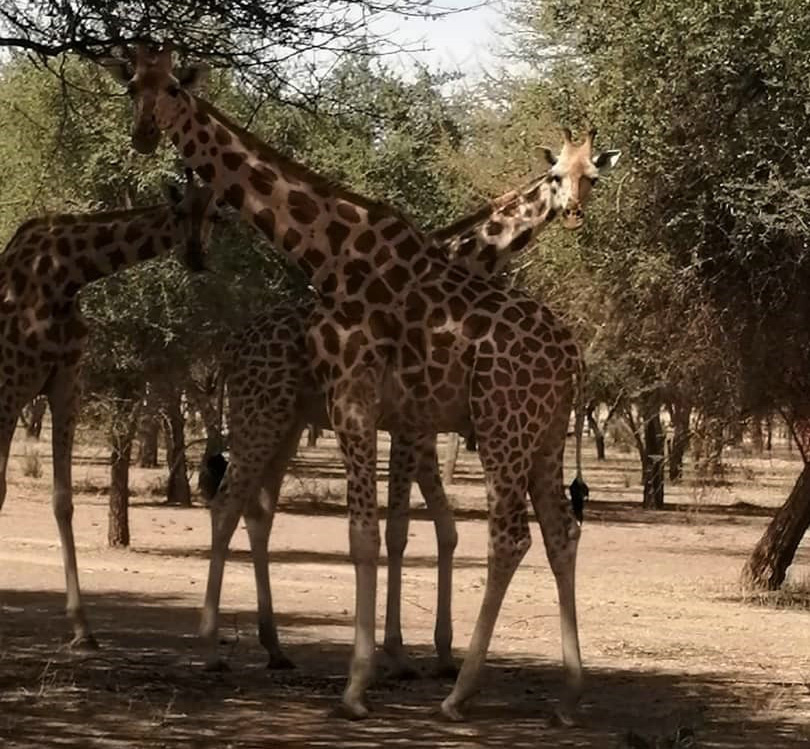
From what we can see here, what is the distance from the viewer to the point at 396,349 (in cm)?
924

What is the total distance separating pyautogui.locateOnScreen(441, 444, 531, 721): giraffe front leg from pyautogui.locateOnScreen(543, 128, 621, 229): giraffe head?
2.10 metres

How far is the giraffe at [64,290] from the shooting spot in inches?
426

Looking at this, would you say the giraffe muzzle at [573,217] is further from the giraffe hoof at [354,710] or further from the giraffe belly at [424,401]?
the giraffe hoof at [354,710]

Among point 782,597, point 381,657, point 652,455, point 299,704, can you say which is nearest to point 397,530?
point 381,657

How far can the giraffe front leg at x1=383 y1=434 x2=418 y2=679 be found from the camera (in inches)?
415

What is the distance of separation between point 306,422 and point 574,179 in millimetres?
2072

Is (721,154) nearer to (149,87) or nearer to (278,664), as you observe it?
(278,664)

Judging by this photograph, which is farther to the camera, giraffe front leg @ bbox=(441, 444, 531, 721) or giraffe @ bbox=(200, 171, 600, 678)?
giraffe @ bbox=(200, 171, 600, 678)

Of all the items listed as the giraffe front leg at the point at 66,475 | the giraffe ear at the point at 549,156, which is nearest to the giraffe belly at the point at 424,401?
the giraffe ear at the point at 549,156

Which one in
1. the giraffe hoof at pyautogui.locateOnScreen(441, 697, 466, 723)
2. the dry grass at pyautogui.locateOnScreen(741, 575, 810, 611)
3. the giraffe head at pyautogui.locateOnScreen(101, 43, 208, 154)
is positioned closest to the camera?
the giraffe hoof at pyautogui.locateOnScreen(441, 697, 466, 723)

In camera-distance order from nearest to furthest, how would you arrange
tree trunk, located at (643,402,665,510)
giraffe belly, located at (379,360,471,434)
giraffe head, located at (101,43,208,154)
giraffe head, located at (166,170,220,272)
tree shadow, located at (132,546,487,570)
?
giraffe belly, located at (379,360,471,434)
giraffe head, located at (101,43,208,154)
giraffe head, located at (166,170,220,272)
tree shadow, located at (132,546,487,570)
tree trunk, located at (643,402,665,510)

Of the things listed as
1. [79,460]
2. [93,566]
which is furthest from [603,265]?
[79,460]

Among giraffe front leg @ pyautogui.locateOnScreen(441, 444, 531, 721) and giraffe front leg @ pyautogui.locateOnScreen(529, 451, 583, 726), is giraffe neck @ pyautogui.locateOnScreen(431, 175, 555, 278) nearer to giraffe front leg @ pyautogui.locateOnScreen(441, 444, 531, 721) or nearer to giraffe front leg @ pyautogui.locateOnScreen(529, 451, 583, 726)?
giraffe front leg @ pyautogui.locateOnScreen(529, 451, 583, 726)

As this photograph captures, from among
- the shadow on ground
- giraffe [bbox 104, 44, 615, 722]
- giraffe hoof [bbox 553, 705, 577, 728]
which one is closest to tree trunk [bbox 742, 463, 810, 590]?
the shadow on ground
